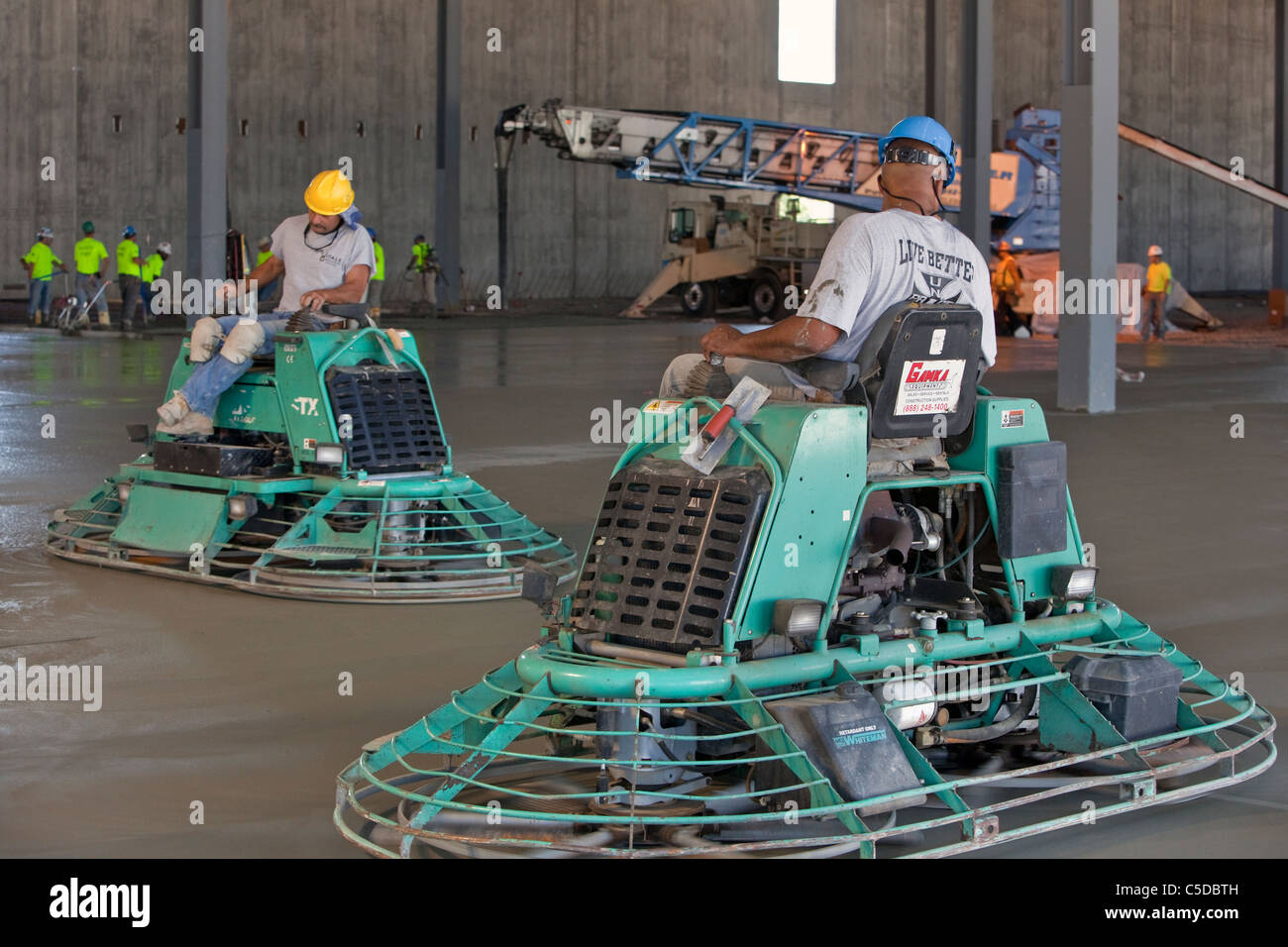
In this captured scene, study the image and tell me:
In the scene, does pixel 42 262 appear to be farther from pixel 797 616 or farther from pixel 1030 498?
pixel 797 616

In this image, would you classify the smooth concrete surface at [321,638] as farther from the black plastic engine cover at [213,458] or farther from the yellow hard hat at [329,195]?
the yellow hard hat at [329,195]

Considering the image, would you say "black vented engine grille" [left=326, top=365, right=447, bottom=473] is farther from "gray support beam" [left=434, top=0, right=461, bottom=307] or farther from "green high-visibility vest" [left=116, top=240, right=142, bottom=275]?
"gray support beam" [left=434, top=0, right=461, bottom=307]

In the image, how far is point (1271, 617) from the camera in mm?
7270

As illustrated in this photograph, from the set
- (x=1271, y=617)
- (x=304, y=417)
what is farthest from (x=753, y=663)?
(x=304, y=417)

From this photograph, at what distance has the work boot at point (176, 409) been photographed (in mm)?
8375

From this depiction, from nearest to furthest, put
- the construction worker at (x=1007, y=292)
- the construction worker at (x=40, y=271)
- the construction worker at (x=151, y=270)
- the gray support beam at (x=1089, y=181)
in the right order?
the gray support beam at (x=1089, y=181) → the construction worker at (x=40, y=271) → the construction worker at (x=151, y=270) → the construction worker at (x=1007, y=292)

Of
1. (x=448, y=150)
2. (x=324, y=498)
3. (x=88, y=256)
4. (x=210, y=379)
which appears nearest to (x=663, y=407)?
(x=324, y=498)

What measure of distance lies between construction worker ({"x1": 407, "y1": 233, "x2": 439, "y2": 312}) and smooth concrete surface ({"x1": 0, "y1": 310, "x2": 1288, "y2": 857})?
1768 centimetres

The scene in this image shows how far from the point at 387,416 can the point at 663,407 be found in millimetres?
3677

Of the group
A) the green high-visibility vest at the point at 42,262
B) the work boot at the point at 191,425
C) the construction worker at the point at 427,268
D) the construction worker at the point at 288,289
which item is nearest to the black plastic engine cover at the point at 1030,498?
the construction worker at the point at 288,289

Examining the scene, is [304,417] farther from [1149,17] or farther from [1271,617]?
[1149,17]

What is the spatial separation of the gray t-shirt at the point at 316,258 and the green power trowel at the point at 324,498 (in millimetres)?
391
